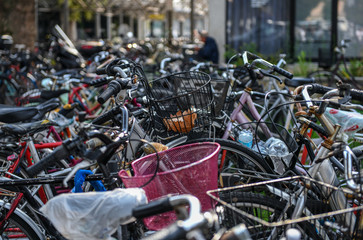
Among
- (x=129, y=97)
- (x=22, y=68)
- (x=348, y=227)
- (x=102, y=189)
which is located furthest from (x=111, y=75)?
(x=22, y=68)

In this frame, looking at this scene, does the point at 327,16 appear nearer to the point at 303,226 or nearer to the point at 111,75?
the point at 111,75

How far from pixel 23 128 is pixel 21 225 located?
33.5 inches

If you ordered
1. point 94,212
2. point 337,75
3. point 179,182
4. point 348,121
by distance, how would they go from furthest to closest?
1. point 337,75
2. point 348,121
3. point 179,182
4. point 94,212

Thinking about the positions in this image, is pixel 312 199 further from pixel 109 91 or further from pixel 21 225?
pixel 21 225

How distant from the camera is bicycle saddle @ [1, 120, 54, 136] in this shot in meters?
3.49

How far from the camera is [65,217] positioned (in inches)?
87.2

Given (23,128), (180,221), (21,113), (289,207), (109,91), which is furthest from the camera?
(21,113)

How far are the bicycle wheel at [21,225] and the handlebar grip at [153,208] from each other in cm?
119

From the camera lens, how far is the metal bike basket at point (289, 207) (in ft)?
7.56

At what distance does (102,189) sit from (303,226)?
119cm

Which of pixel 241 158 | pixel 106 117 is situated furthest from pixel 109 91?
pixel 241 158

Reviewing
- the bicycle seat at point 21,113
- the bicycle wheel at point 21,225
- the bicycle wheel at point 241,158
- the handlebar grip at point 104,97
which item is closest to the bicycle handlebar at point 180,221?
the handlebar grip at point 104,97

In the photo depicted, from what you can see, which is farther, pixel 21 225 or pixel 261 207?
pixel 21 225

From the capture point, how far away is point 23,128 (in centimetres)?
359
